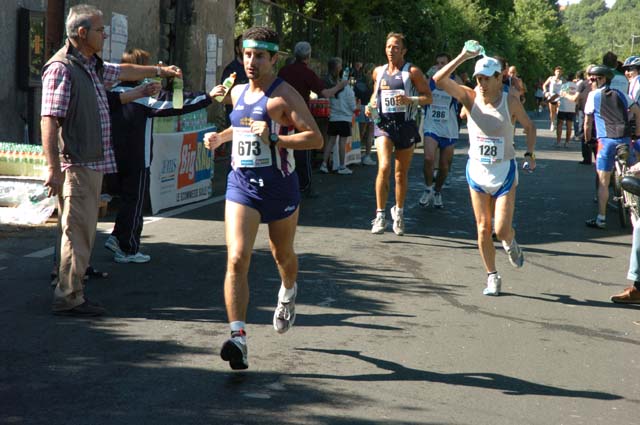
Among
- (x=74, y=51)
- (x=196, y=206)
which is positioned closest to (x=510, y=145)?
(x=74, y=51)

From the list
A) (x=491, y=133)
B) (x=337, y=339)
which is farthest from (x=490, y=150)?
(x=337, y=339)

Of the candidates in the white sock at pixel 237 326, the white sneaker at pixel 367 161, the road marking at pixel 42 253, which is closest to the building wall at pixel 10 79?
the road marking at pixel 42 253

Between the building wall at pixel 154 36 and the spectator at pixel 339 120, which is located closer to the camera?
the building wall at pixel 154 36

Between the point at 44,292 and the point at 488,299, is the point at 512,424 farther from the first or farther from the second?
the point at 44,292

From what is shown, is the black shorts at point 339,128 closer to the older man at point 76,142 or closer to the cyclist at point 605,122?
the cyclist at point 605,122

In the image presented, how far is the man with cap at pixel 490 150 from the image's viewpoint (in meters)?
8.29

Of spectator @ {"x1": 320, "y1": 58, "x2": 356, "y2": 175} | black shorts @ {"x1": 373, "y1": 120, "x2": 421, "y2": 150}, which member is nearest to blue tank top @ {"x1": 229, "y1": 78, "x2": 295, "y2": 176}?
black shorts @ {"x1": 373, "y1": 120, "x2": 421, "y2": 150}

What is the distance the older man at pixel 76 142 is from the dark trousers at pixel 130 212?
1798mm

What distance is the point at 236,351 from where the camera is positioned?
5582 mm

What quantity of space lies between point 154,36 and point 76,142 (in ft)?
41.0

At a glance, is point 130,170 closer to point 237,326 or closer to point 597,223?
point 237,326

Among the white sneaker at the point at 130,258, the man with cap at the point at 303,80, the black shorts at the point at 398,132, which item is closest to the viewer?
the white sneaker at the point at 130,258

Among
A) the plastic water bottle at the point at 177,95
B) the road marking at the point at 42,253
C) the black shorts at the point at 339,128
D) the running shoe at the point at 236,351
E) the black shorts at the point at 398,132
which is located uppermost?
the plastic water bottle at the point at 177,95

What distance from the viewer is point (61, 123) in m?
6.87
